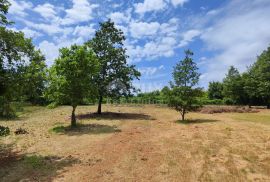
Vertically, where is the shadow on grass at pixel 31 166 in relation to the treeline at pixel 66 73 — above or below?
below

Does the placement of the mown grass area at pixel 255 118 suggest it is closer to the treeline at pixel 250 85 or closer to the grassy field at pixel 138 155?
the grassy field at pixel 138 155

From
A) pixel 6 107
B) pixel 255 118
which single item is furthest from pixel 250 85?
pixel 6 107

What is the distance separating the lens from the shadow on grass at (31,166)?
1577cm

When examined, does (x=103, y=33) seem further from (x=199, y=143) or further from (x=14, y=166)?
(x=14, y=166)

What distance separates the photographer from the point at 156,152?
68.6ft

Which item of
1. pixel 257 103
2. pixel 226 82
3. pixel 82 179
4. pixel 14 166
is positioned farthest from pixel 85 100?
pixel 257 103

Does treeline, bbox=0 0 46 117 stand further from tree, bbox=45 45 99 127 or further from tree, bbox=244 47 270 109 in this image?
tree, bbox=244 47 270 109

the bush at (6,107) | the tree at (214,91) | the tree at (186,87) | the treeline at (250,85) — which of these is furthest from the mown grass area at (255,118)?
the tree at (214,91)

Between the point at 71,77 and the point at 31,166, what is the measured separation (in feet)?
52.1

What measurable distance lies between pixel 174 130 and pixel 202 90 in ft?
32.4

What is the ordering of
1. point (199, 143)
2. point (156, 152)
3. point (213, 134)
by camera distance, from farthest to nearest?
point (213, 134)
point (199, 143)
point (156, 152)

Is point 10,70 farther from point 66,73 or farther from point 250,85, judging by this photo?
point 250,85

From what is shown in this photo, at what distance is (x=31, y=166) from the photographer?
17719 mm

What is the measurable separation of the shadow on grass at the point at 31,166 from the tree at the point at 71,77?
37.6ft
